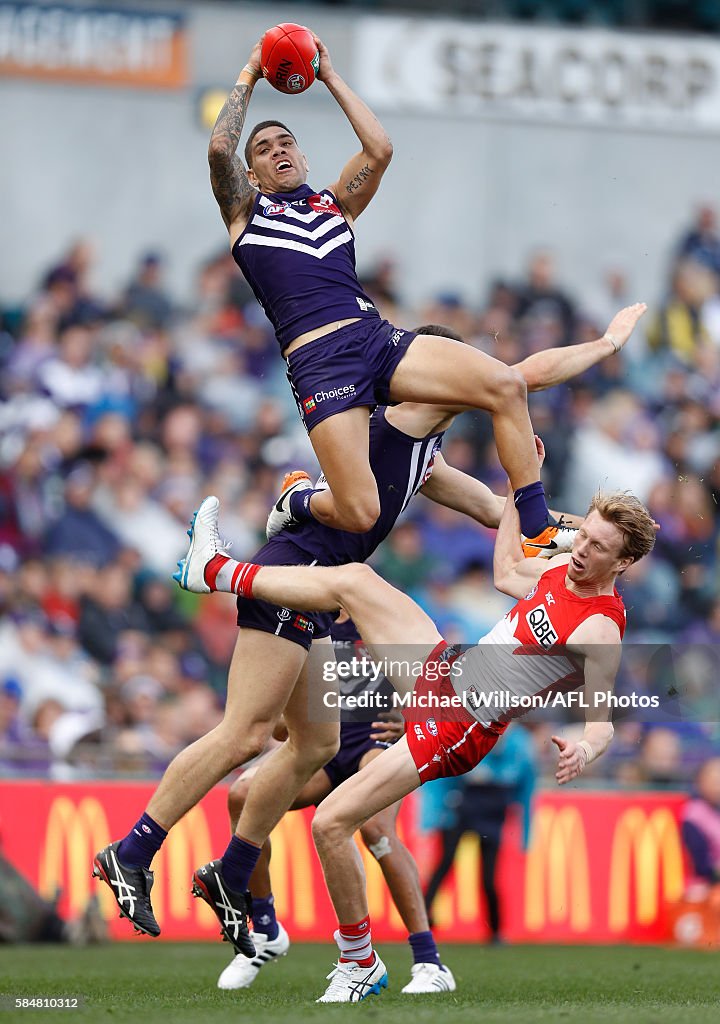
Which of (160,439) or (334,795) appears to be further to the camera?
(160,439)

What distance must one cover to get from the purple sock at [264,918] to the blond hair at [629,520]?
2.81 metres

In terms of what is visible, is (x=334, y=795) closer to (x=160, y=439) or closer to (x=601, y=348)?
(x=601, y=348)

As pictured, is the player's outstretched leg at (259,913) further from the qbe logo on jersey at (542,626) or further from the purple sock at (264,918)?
the qbe logo on jersey at (542,626)

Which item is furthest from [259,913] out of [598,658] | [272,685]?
[598,658]

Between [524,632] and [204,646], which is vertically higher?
[524,632]

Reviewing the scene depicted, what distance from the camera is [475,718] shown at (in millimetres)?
7500

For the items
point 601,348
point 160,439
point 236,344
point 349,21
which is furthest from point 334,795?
point 349,21

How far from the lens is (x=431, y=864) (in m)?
12.6

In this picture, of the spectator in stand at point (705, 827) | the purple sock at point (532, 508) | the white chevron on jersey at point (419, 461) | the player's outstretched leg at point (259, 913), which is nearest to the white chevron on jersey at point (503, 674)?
the purple sock at point (532, 508)

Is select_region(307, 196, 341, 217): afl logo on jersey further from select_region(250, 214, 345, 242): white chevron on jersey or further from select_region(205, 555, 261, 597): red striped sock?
select_region(205, 555, 261, 597): red striped sock

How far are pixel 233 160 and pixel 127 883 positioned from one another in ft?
10.8

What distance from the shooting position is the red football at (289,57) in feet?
25.4

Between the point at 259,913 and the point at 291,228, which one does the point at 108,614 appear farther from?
the point at 291,228

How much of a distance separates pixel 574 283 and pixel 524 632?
11.9m
